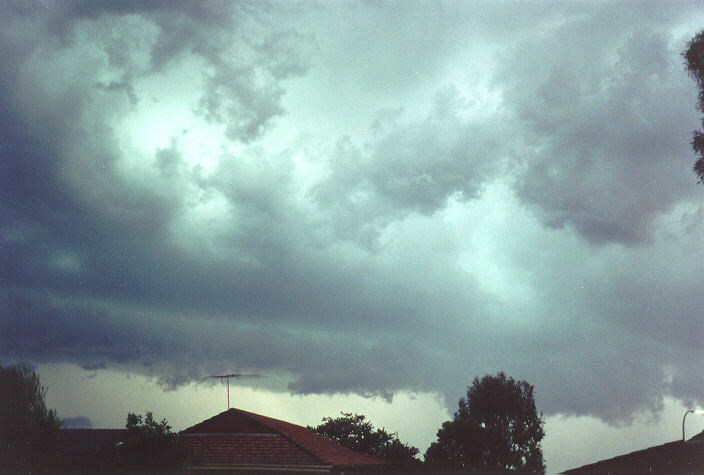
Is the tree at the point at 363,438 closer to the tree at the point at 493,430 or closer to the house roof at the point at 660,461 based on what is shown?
the tree at the point at 493,430

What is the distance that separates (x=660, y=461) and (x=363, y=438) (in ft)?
196

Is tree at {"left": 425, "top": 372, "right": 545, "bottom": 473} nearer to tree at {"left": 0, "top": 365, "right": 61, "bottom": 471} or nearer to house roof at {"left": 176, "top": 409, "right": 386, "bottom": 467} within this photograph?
house roof at {"left": 176, "top": 409, "right": 386, "bottom": 467}

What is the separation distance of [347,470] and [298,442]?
3.71m

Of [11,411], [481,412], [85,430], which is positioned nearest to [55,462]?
[11,411]

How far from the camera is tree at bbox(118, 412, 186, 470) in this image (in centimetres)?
3183

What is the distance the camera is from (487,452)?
7269cm

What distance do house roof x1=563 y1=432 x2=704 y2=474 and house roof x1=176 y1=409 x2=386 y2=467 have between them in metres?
14.6

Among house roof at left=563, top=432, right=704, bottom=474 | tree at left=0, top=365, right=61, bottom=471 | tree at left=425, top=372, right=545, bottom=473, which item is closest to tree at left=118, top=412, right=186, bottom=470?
tree at left=0, top=365, right=61, bottom=471

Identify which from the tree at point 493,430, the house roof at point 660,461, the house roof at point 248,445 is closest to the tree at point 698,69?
the house roof at point 660,461

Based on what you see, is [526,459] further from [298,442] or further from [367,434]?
[298,442]

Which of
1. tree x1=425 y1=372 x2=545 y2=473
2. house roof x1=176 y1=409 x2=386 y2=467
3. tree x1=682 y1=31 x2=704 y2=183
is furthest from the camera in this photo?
tree x1=425 y1=372 x2=545 y2=473

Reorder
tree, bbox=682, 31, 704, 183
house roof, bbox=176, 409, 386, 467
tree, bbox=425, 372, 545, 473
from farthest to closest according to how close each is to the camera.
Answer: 1. tree, bbox=425, 372, 545, 473
2. house roof, bbox=176, 409, 386, 467
3. tree, bbox=682, 31, 704, 183

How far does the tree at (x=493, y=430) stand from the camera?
238ft

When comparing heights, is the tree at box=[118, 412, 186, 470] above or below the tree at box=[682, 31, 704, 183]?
below
